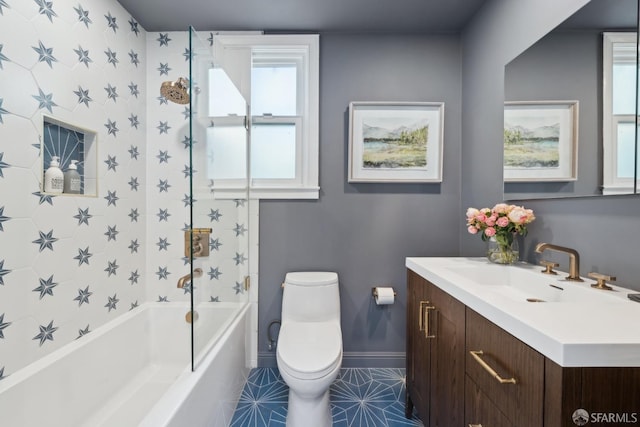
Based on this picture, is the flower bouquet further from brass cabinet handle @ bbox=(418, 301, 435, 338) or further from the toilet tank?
the toilet tank

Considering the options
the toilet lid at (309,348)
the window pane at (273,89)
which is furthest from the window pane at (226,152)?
the toilet lid at (309,348)

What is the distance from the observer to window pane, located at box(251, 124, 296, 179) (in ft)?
6.40

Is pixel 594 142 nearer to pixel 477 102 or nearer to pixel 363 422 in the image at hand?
pixel 477 102

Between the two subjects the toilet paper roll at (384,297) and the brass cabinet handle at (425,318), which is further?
the toilet paper roll at (384,297)

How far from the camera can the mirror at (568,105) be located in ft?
2.99

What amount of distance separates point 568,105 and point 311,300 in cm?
157

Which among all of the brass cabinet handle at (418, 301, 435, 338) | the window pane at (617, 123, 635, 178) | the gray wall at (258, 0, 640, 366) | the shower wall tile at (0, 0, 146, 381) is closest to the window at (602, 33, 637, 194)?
the window pane at (617, 123, 635, 178)

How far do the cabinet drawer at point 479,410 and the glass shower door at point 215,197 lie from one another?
1.05 m

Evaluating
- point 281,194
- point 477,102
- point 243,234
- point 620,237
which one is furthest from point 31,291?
point 477,102

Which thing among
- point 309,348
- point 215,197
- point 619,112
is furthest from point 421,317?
point 215,197

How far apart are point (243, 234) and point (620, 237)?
1.84 metres

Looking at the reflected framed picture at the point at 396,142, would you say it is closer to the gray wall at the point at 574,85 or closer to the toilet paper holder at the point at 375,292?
the gray wall at the point at 574,85

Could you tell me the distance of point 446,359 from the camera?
1.09 metres

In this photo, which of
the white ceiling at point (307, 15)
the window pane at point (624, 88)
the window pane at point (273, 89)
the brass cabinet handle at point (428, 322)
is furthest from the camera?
the window pane at point (273, 89)
